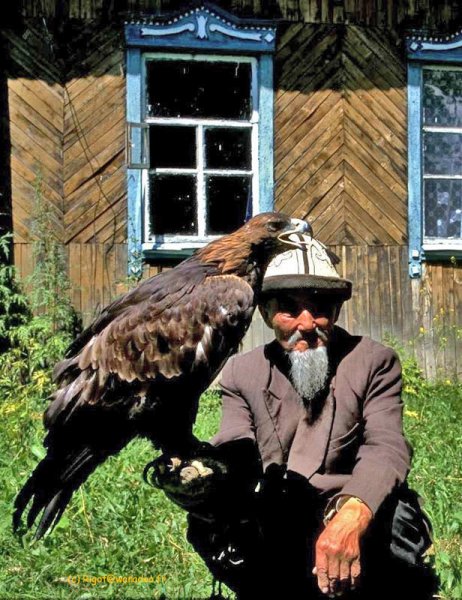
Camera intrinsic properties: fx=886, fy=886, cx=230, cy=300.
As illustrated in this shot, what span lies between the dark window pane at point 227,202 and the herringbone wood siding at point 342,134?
0.33 metres

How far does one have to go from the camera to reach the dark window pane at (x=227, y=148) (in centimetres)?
873

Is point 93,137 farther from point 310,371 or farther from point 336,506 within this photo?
point 336,506

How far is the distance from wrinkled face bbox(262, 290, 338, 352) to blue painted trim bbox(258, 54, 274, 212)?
15.9 ft

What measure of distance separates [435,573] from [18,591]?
1.94 m

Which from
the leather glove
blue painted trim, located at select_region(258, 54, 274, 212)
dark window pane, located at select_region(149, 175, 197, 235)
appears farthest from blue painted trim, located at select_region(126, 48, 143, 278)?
the leather glove

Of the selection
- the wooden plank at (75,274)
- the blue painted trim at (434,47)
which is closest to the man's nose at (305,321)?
the wooden plank at (75,274)

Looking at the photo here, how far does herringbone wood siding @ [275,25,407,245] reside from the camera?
28.9 feet

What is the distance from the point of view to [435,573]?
13.1 feet

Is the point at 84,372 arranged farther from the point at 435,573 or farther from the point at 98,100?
the point at 98,100

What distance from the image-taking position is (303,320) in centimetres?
377

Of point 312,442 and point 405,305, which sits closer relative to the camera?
point 312,442

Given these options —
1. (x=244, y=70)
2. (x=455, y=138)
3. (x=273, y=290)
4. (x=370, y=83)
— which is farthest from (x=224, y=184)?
(x=273, y=290)

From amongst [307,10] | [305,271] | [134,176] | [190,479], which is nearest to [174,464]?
[190,479]

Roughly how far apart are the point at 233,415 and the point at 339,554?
987mm
